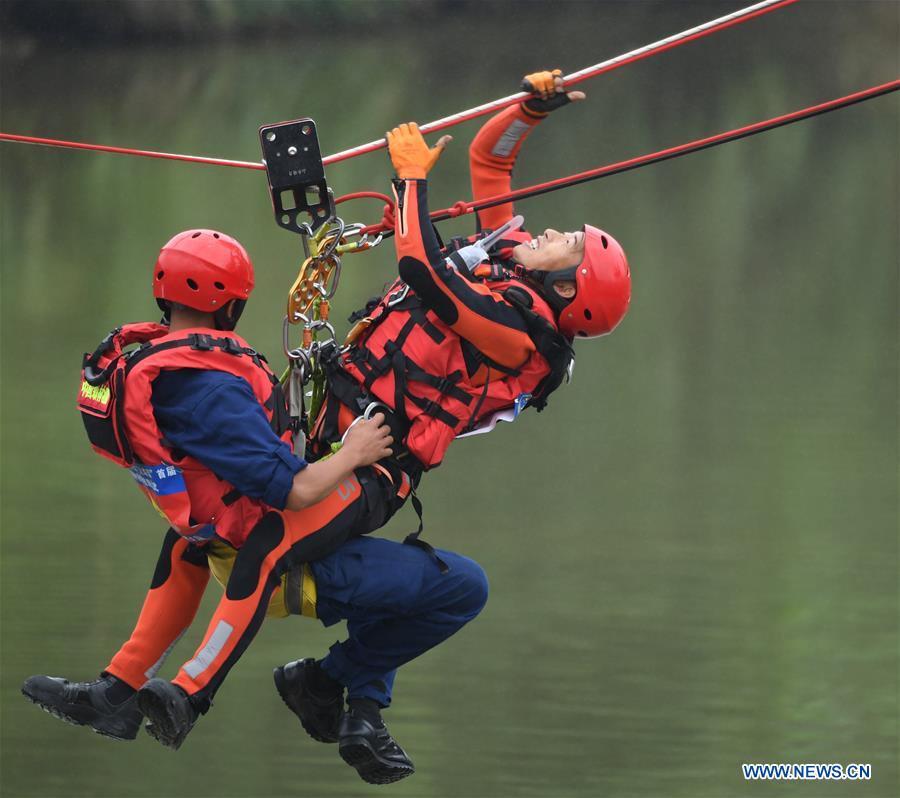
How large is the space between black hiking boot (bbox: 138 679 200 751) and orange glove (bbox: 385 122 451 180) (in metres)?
1.51

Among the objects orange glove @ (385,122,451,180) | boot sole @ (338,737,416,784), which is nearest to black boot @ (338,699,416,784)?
boot sole @ (338,737,416,784)

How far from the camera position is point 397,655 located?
205 inches

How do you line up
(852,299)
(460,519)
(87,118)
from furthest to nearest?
(87,118) → (852,299) → (460,519)

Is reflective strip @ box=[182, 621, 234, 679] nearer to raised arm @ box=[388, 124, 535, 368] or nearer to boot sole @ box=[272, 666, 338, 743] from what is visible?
boot sole @ box=[272, 666, 338, 743]

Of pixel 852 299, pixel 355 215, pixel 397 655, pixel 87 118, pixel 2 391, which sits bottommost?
pixel 397 655

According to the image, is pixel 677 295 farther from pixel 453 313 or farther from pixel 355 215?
pixel 453 313

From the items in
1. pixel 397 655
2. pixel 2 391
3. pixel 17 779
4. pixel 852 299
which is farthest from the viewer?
pixel 852 299

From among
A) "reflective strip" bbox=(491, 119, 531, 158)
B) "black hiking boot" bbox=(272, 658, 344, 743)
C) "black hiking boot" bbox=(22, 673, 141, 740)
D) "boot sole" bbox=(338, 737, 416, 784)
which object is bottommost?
"boot sole" bbox=(338, 737, 416, 784)

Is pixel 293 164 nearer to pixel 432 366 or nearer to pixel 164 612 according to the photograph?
pixel 432 366

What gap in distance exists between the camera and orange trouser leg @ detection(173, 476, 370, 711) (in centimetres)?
479

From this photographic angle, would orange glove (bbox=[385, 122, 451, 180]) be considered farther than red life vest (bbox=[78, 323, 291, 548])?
Yes

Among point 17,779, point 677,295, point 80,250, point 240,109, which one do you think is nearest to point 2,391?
point 80,250

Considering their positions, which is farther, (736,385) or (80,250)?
(80,250)

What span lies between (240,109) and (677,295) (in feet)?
18.3
